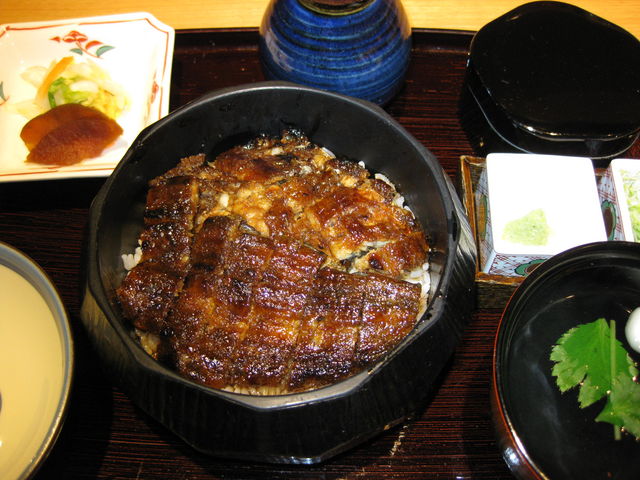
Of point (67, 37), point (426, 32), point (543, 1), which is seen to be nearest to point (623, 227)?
point (543, 1)

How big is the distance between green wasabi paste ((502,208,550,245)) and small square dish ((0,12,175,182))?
1.68 m

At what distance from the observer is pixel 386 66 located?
7.60ft

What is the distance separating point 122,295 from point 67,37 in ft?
5.92

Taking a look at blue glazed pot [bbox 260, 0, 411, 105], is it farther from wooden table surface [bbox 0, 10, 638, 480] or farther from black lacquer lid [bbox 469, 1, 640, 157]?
wooden table surface [bbox 0, 10, 638, 480]

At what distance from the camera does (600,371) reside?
5.81 feet

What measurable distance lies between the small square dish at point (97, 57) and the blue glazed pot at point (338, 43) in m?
0.65

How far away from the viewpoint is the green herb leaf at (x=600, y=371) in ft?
5.56

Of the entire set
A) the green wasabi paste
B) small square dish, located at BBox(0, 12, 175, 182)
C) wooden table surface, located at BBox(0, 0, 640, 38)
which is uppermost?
wooden table surface, located at BBox(0, 0, 640, 38)

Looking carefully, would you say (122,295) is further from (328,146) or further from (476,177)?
(476,177)

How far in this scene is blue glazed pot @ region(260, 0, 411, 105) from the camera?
2.18 m

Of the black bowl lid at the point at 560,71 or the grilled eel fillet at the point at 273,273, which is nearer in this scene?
the grilled eel fillet at the point at 273,273

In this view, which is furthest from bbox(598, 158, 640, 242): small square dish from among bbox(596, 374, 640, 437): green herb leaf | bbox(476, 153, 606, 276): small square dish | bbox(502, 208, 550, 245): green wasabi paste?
bbox(596, 374, 640, 437): green herb leaf

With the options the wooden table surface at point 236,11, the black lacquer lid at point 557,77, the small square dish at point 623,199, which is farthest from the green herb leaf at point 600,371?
the wooden table surface at point 236,11

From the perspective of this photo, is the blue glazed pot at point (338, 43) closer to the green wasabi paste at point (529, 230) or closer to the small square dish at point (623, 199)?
the green wasabi paste at point (529, 230)
